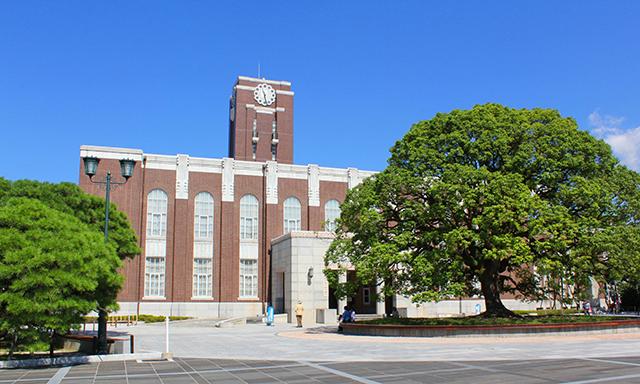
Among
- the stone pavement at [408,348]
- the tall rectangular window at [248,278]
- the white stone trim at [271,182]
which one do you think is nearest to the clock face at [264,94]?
the white stone trim at [271,182]

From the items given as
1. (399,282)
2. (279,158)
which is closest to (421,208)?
(399,282)

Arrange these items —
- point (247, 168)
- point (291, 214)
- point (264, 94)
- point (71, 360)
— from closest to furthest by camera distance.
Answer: point (71, 360)
point (247, 168)
point (291, 214)
point (264, 94)

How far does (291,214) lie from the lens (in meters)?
47.6

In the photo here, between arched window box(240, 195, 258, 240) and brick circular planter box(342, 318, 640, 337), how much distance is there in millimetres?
22599

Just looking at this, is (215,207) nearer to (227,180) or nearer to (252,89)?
(227,180)

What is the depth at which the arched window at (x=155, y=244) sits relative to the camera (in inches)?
1722

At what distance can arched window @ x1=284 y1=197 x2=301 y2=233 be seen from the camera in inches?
1865

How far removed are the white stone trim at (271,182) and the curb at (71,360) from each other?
1189 inches

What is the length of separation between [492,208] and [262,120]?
45537 mm

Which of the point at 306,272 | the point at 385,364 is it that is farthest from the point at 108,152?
the point at 385,364

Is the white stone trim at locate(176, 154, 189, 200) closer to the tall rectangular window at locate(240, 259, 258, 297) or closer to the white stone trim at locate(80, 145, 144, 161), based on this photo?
the white stone trim at locate(80, 145, 144, 161)

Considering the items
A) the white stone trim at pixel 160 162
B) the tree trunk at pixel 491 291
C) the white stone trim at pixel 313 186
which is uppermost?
the white stone trim at pixel 160 162

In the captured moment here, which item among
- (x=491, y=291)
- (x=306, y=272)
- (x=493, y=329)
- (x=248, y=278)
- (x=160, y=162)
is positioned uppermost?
(x=160, y=162)

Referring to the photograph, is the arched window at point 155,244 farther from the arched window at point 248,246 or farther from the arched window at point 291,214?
the arched window at point 291,214
